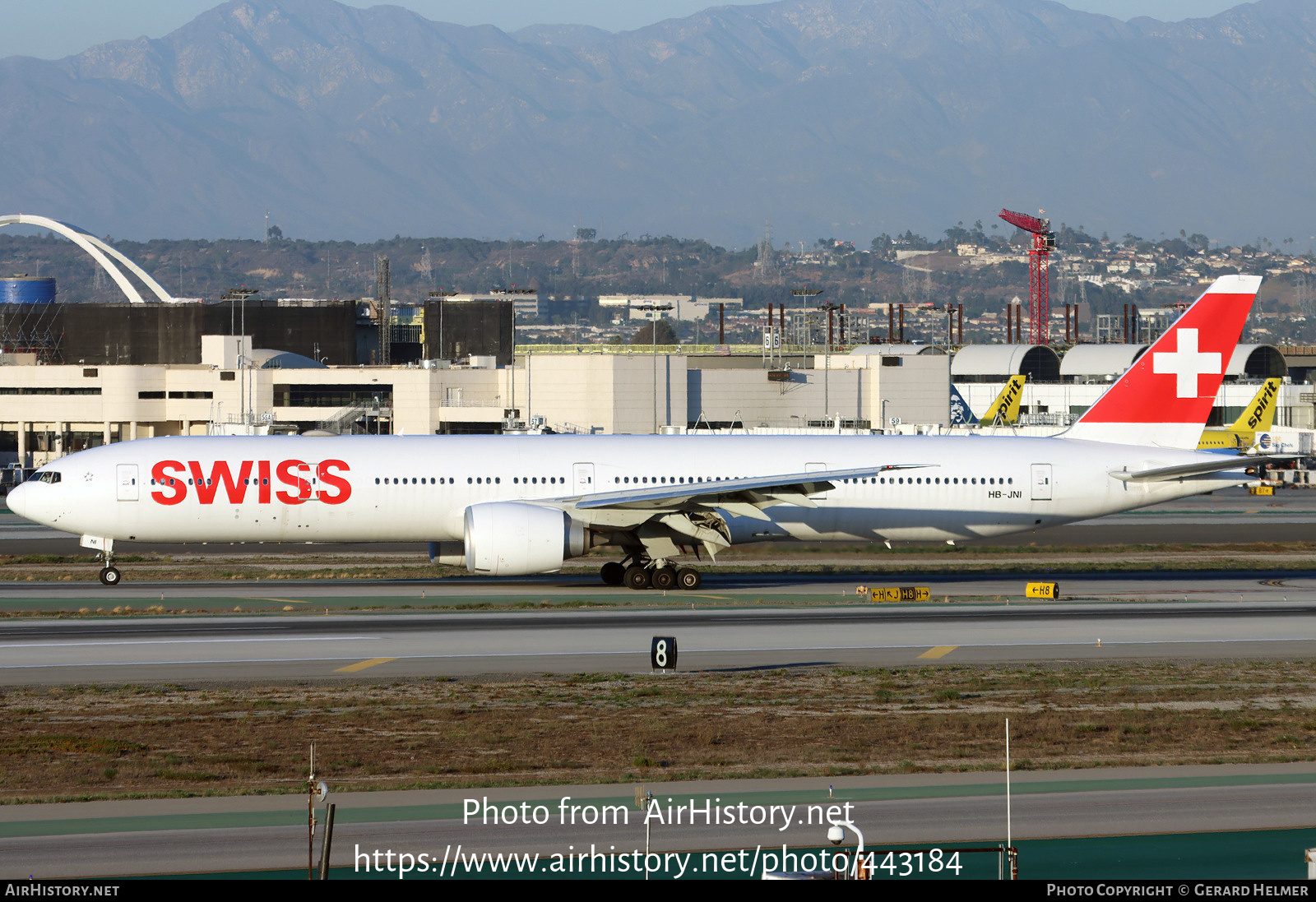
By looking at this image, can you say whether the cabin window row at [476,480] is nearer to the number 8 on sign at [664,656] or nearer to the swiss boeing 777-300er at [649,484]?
the swiss boeing 777-300er at [649,484]

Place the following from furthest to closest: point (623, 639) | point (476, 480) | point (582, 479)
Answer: point (582, 479) → point (476, 480) → point (623, 639)

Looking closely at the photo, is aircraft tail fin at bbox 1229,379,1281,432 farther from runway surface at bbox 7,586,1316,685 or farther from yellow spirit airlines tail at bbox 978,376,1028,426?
runway surface at bbox 7,586,1316,685

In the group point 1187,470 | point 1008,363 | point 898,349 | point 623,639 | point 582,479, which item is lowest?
point 623,639

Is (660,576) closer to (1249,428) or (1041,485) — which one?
(1041,485)

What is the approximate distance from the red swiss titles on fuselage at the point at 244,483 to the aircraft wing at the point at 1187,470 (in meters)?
25.1

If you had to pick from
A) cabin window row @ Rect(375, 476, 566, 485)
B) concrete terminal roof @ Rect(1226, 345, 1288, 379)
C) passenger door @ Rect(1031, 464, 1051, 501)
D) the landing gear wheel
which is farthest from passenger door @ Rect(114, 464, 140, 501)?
concrete terminal roof @ Rect(1226, 345, 1288, 379)

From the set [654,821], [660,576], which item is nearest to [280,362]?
[660,576]

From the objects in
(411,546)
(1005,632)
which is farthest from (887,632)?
(411,546)

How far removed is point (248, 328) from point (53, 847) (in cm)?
16827

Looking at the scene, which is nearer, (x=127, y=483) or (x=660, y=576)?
(x=127, y=483)

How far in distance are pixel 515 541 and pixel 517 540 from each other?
0.05 meters

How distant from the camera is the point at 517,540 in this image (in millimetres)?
38812

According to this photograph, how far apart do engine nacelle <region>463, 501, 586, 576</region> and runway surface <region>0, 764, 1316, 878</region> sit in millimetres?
20013
